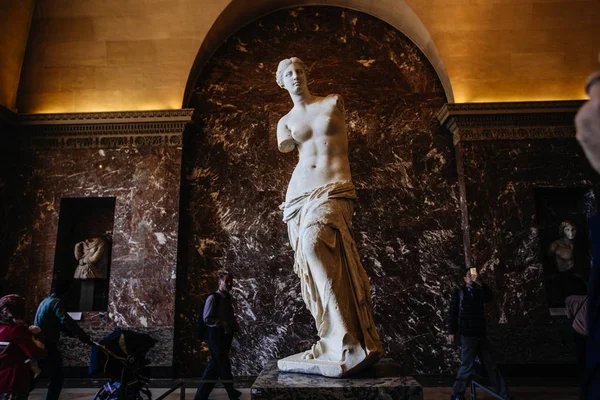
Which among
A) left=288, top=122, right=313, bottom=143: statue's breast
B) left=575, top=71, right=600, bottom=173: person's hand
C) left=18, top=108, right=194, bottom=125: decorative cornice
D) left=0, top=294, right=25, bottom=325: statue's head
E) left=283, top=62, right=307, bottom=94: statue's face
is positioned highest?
left=18, top=108, right=194, bottom=125: decorative cornice

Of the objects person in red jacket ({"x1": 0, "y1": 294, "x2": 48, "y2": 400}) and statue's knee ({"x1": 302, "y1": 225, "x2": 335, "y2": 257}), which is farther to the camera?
person in red jacket ({"x1": 0, "y1": 294, "x2": 48, "y2": 400})

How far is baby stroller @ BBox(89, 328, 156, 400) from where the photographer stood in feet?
13.2

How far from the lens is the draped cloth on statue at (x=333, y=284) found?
3.00 meters

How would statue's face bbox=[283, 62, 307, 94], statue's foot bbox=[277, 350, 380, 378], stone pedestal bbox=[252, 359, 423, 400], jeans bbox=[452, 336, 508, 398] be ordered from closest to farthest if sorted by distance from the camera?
stone pedestal bbox=[252, 359, 423, 400] → statue's foot bbox=[277, 350, 380, 378] → statue's face bbox=[283, 62, 307, 94] → jeans bbox=[452, 336, 508, 398]

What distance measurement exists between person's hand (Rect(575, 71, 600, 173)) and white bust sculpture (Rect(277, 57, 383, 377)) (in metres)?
2.21

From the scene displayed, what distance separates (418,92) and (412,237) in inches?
103

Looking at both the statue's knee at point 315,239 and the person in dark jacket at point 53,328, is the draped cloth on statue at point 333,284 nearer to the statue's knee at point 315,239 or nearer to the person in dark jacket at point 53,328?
the statue's knee at point 315,239

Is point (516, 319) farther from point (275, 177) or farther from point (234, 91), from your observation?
point (234, 91)

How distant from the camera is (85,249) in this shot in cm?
746

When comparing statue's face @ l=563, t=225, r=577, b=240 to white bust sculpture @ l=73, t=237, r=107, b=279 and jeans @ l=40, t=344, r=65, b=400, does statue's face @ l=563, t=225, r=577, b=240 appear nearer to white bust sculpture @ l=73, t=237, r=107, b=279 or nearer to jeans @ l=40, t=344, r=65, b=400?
jeans @ l=40, t=344, r=65, b=400

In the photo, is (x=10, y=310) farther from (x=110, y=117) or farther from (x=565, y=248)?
(x=565, y=248)

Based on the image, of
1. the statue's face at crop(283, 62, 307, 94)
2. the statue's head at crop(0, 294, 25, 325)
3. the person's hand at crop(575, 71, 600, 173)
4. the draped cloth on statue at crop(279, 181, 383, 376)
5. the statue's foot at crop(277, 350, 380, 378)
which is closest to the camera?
the person's hand at crop(575, 71, 600, 173)

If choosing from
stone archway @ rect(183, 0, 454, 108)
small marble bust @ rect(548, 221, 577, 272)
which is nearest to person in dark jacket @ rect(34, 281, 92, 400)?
stone archway @ rect(183, 0, 454, 108)

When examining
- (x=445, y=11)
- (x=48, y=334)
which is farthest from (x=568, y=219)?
(x=48, y=334)
